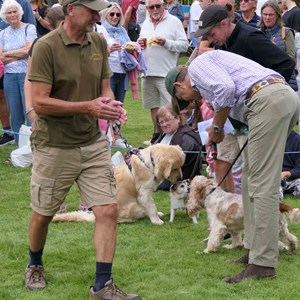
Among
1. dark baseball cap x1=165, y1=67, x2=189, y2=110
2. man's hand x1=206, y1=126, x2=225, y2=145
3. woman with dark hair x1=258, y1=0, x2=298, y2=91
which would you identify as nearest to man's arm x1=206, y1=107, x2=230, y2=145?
man's hand x1=206, y1=126, x2=225, y2=145

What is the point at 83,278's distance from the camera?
19.5ft

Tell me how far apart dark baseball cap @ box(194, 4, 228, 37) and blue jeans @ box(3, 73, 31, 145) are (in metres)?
5.50

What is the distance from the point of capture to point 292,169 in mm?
9078

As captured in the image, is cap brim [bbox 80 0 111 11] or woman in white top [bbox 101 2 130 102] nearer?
cap brim [bbox 80 0 111 11]

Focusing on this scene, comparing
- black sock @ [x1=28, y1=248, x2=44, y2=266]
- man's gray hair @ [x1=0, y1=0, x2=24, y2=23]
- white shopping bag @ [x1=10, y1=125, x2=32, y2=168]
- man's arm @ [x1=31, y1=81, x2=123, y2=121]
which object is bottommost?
white shopping bag @ [x1=10, y1=125, x2=32, y2=168]

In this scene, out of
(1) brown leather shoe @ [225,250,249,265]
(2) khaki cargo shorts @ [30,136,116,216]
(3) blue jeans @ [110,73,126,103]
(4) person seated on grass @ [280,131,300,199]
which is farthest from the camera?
(3) blue jeans @ [110,73,126,103]

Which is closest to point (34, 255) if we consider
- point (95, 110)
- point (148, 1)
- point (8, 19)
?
point (95, 110)

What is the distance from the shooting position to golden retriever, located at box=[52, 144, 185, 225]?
776 cm

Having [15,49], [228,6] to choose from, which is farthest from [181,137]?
[15,49]

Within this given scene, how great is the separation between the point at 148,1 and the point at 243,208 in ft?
20.0

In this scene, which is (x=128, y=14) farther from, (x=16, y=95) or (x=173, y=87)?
(x=173, y=87)

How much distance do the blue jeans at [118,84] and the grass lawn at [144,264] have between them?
134 inches

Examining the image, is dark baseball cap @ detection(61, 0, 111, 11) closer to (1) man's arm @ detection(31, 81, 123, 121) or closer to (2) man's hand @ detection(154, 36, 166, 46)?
(1) man's arm @ detection(31, 81, 123, 121)

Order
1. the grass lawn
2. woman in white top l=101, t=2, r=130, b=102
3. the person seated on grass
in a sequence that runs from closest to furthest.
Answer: the grass lawn → the person seated on grass → woman in white top l=101, t=2, r=130, b=102
